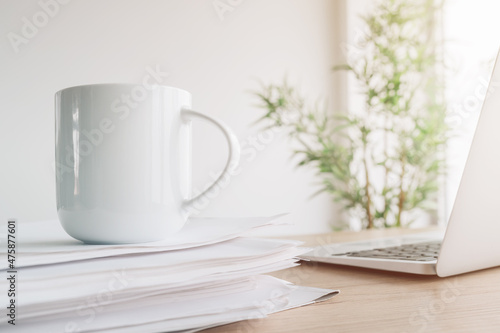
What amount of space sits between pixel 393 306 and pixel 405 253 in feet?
0.72

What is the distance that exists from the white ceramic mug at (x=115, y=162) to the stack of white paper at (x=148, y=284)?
0.03m

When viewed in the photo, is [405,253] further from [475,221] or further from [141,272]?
[141,272]

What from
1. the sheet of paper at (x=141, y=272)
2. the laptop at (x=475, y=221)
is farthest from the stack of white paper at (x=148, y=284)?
the laptop at (x=475, y=221)

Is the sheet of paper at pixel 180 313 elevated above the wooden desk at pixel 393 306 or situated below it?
above

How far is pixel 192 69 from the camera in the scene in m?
2.81

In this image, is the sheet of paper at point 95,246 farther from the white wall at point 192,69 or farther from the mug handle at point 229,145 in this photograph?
the white wall at point 192,69

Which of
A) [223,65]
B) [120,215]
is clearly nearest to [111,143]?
[120,215]

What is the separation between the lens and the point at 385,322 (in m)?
0.37

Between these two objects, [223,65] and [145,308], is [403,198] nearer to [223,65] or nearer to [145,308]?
[223,65]

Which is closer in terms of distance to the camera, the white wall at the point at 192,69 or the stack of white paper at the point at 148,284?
the stack of white paper at the point at 148,284

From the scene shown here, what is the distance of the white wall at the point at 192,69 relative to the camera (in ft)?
7.87

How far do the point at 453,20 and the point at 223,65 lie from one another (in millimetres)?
1437

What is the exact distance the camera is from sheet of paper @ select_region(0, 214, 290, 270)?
1.11ft

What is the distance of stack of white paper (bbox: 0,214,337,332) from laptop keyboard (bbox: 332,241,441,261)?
0.20 m
